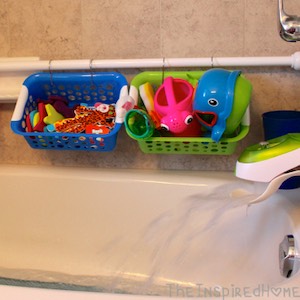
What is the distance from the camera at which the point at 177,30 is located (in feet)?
4.11

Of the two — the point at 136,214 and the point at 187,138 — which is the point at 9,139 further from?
the point at 187,138

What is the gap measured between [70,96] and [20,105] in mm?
167

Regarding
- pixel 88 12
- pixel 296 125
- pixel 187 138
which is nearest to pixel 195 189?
pixel 187 138

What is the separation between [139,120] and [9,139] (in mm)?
562

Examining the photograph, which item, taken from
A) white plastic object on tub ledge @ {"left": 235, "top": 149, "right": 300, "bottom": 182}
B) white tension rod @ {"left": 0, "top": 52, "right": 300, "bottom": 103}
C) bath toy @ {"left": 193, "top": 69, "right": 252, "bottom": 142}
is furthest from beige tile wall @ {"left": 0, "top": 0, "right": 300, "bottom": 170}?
white plastic object on tub ledge @ {"left": 235, "top": 149, "right": 300, "bottom": 182}

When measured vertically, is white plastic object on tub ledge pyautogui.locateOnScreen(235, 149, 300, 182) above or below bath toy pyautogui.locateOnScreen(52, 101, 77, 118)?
below

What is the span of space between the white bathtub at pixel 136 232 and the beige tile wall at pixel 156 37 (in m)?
0.07

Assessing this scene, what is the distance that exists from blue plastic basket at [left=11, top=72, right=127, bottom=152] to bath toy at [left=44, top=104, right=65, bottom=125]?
59 millimetres

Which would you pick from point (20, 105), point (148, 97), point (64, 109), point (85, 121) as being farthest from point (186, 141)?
point (20, 105)

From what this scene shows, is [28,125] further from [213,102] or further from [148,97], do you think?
[213,102]

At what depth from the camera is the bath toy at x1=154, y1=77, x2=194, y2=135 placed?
1125 millimetres

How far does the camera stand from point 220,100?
109cm

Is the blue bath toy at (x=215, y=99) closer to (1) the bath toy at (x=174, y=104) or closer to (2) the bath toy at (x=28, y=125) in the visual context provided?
(1) the bath toy at (x=174, y=104)

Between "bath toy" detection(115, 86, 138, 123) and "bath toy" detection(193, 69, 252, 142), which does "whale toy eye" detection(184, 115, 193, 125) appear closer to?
"bath toy" detection(193, 69, 252, 142)
